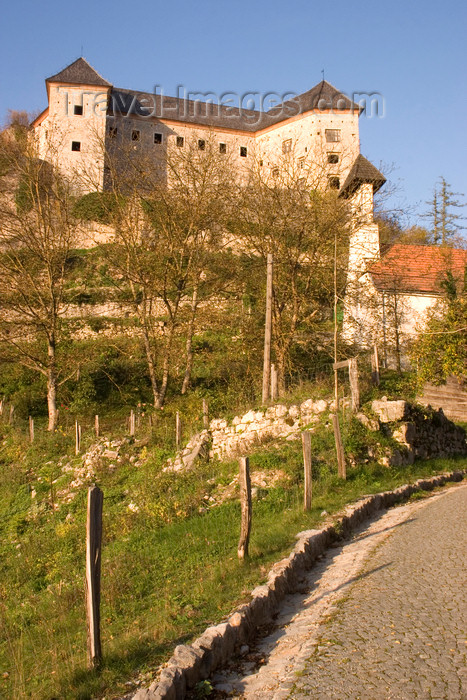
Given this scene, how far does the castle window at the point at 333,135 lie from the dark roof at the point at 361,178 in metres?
21.8

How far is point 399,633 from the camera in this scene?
578 cm

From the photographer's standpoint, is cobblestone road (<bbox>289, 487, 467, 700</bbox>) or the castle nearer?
cobblestone road (<bbox>289, 487, 467, 700</bbox>)

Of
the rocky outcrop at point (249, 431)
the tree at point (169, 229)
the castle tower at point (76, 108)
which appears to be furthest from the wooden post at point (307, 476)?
the castle tower at point (76, 108)

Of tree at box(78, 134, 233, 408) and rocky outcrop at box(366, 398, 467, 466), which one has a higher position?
tree at box(78, 134, 233, 408)

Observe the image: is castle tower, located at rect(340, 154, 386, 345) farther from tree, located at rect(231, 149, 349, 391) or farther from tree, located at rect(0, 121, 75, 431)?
tree, located at rect(0, 121, 75, 431)

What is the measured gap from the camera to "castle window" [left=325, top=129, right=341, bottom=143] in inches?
2231

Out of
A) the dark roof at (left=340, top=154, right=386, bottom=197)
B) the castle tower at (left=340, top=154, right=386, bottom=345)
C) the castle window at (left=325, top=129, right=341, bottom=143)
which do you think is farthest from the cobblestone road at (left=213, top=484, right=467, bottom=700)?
the castle window at (left=325, top=129, right=341, bottom=143)

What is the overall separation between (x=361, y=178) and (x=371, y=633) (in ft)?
83.1

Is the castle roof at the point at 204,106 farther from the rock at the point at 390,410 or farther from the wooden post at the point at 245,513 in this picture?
the wooden post at the point at 245,513

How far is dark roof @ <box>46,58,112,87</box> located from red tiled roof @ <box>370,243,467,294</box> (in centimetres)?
3522

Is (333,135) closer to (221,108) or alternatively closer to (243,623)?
(221,108)

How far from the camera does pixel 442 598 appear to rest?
21.9 feet

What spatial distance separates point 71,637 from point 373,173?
99.1 ft

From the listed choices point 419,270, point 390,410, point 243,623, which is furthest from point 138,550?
point 419,270
